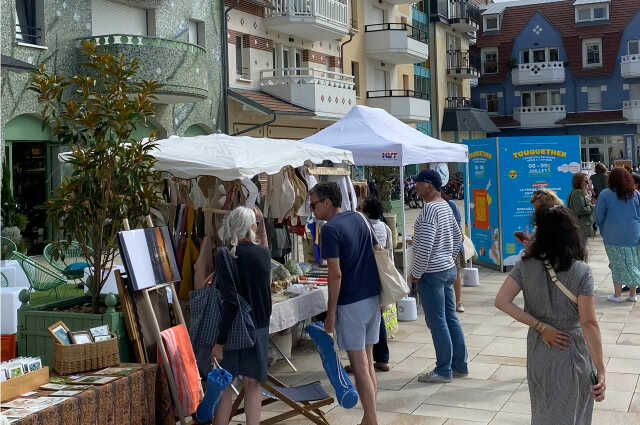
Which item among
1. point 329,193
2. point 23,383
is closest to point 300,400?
point 329,193

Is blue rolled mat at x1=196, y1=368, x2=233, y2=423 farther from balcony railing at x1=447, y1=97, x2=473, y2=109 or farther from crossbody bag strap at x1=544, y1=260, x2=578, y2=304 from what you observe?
balcony railing at x1=447, y1=97, x2=473, y2=109

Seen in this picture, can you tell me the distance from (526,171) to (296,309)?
7.83m

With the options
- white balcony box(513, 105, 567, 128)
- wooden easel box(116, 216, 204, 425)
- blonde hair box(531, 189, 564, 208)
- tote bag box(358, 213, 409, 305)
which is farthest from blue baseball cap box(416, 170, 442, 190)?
white balcony box(513, 105, 567, 128)

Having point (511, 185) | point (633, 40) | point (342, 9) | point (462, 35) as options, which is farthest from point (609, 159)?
point (511, 185)

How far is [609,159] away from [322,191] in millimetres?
48116

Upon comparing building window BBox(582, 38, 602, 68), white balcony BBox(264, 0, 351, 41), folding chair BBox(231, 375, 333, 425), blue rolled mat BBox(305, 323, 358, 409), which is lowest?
folding chair BBox(231, 375, 333, 425)

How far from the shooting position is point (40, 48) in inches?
649

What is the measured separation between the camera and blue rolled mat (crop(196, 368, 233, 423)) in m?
4.95

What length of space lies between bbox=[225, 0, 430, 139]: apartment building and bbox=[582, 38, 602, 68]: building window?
2203 cm

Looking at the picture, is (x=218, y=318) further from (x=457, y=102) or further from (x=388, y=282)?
(x=457, y=102)

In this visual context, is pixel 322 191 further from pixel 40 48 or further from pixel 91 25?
pixel 91 25

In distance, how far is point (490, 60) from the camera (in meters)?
53.4

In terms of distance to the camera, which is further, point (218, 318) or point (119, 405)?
point (218, 318)

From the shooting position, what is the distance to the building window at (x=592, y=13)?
50438 mm
